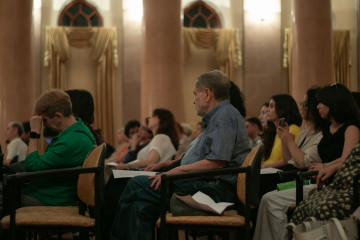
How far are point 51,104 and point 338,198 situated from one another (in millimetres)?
2003

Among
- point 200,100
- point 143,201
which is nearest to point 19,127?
point 200,100

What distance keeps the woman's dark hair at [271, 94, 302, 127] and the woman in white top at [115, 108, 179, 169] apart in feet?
5.61

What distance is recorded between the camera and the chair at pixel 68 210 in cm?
330

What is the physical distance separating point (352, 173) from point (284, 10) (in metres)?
Answer: 11.8

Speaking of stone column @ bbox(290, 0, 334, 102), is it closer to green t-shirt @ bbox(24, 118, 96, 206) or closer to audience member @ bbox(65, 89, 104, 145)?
audience member @ bbox(65, 89, 104, 145)

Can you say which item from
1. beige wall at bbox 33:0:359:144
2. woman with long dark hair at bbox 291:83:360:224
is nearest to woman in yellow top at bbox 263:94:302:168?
woman with long dark hair at bbox 291:83:360:224

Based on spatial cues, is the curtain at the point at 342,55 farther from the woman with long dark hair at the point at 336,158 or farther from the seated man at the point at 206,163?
the seated man at the point at 206,163

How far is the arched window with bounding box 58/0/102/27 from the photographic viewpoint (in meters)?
14.5

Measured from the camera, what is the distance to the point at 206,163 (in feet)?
11.9

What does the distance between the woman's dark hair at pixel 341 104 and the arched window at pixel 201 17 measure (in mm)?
10690

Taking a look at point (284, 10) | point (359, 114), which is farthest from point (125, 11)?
point (359, 114)

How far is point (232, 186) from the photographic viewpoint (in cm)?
371

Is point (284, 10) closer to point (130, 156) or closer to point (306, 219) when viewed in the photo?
point (130, 156)

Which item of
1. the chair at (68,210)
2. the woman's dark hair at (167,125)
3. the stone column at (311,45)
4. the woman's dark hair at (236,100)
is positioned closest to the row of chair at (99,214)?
the chair at (68,210)
